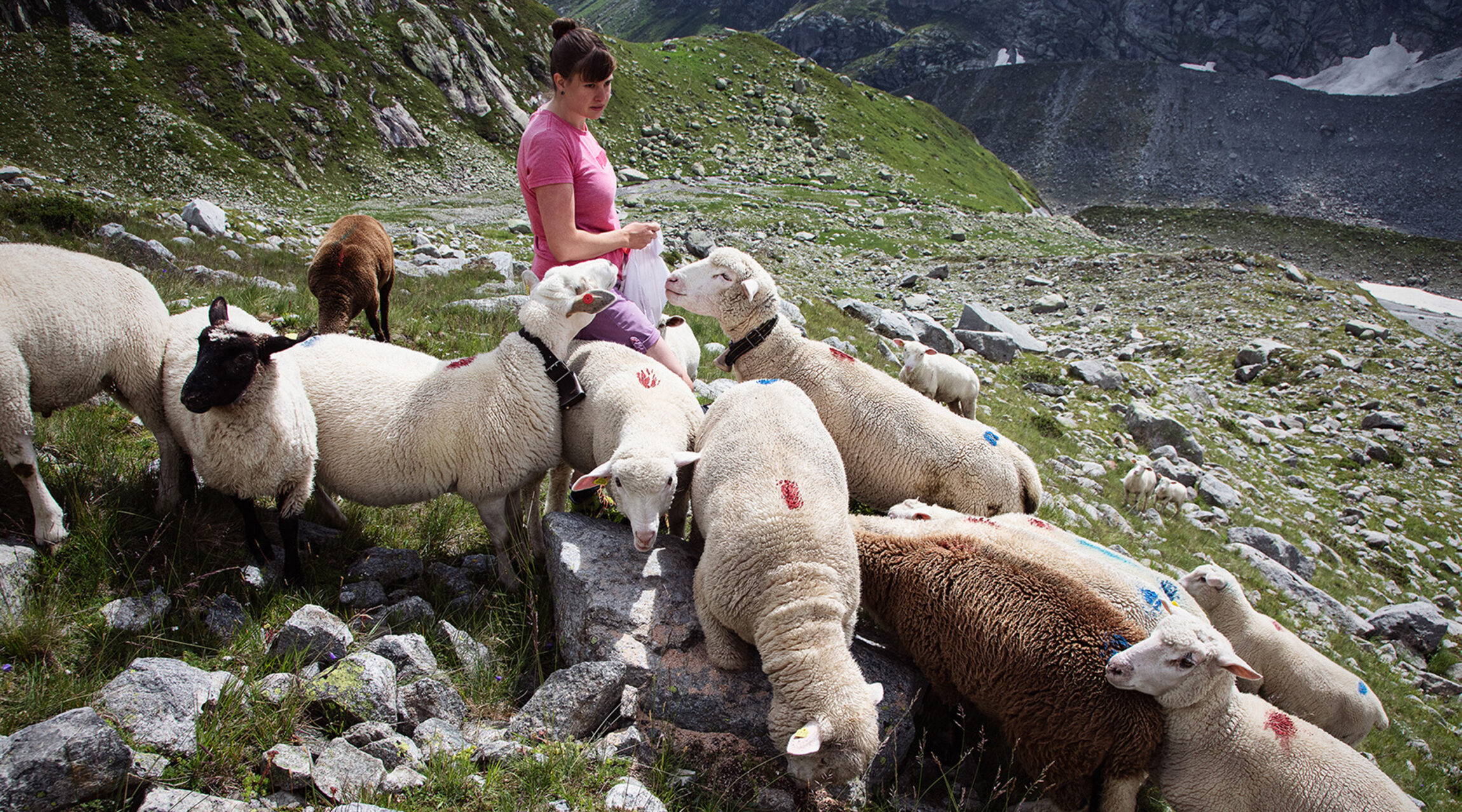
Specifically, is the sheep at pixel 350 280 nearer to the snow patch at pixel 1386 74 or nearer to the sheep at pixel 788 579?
the sheep at pixel 788 579

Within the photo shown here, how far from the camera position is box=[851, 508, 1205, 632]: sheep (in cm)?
446

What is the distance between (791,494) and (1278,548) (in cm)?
1053

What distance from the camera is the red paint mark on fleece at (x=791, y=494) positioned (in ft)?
13.5

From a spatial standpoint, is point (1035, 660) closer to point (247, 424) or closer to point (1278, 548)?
point (247, 424)

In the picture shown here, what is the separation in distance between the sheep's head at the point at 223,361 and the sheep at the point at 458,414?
78 cm

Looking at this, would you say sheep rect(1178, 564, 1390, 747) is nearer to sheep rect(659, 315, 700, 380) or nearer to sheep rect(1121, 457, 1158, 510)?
sheep rect(659, 315, 700, 380)

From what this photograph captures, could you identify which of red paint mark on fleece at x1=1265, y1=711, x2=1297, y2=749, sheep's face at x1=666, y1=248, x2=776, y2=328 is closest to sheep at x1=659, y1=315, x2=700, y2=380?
sheep's face at x1=666, y1=248, x2=776, y2=328

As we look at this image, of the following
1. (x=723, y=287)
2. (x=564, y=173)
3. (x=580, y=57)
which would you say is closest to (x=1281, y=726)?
(x=723, y=287)

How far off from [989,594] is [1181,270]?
1215 inches

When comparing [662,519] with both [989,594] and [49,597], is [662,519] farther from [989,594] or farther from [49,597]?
[49,597]

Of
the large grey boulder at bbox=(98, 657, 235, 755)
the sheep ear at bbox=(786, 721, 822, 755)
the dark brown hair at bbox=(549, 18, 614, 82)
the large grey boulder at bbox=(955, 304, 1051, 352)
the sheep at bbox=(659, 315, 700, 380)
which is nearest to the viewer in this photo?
the large grey boulder at bbox=(98, 657, 235, 755)

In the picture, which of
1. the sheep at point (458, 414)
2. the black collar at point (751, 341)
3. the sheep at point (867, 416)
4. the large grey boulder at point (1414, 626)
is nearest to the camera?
the sheep at point (458, 414)

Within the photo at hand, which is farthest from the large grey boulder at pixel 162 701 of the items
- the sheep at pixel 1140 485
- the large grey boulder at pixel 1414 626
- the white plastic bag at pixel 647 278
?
the large grey boulder at pixel 1414 626

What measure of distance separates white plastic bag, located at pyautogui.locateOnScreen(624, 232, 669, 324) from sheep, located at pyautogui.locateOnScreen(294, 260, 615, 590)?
0.71m
